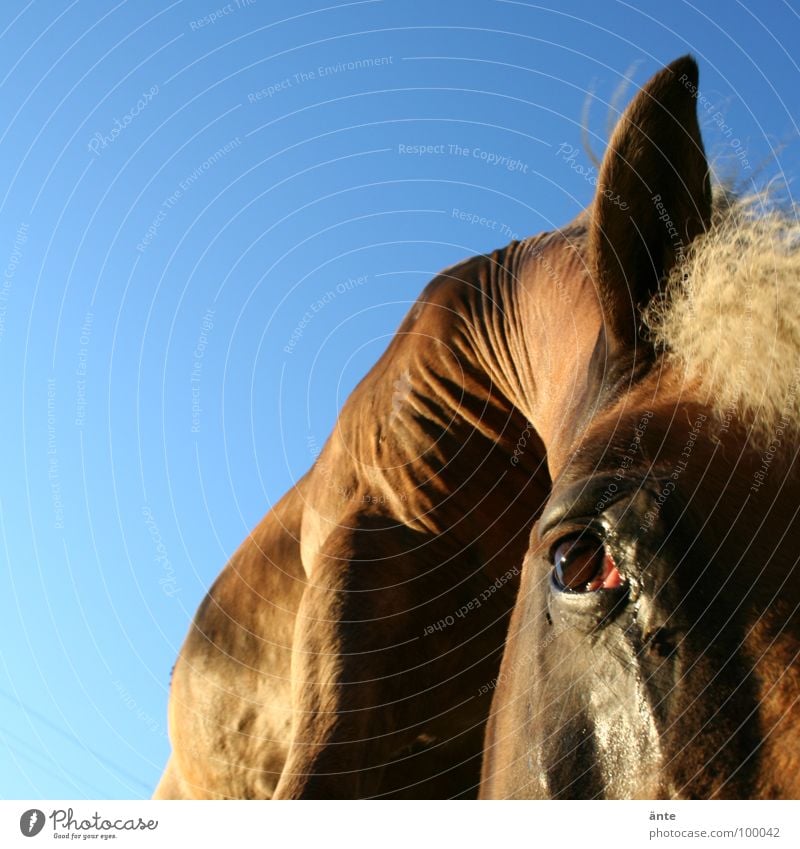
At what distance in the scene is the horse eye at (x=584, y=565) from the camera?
84.4 inches

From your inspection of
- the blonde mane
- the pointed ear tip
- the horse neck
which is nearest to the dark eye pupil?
the blonde mane

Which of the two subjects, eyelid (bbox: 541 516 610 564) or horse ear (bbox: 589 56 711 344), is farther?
horse ear (bbox: 589 56 711 344)

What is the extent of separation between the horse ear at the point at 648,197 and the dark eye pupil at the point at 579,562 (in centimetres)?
68

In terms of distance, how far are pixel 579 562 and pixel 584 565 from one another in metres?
0.02

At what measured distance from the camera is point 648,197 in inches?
105

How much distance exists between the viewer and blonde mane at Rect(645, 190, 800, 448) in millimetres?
2223

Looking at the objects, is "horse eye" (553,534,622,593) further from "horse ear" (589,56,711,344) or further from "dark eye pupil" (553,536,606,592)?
"horse ear" (589,56,711,344)

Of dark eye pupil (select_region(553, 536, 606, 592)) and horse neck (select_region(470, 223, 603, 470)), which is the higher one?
horse neck (select_region(470, 223, 603, 470))

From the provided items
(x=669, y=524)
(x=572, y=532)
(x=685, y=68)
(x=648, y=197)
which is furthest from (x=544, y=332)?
(x=669, y=524)
